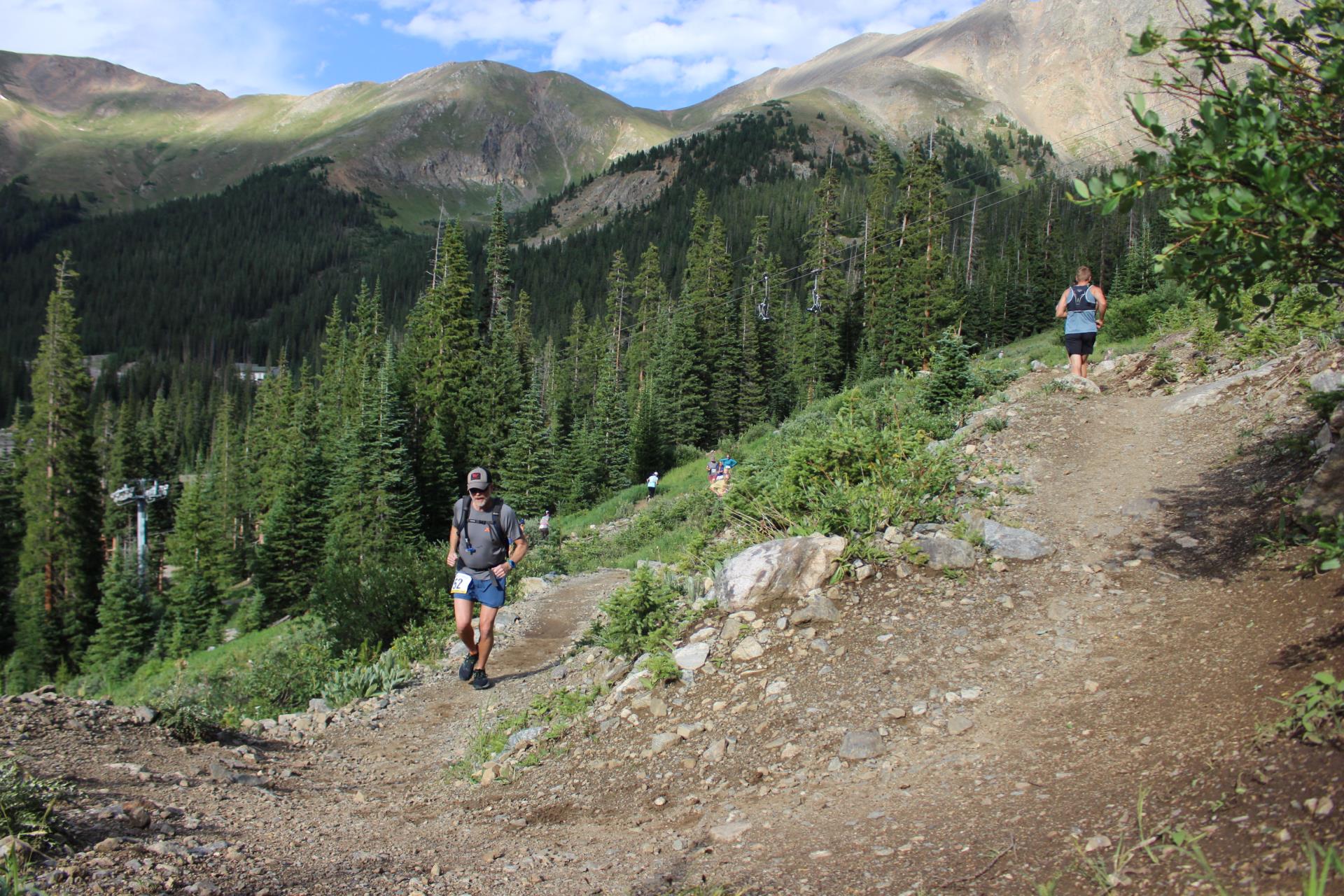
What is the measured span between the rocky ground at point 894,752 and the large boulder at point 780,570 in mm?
149

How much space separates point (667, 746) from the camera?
5.56 metres

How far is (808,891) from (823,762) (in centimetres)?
143

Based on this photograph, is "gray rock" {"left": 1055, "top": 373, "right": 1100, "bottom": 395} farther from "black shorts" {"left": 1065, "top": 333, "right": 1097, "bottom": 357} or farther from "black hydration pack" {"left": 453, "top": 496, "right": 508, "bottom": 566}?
"black hydration pack" {"left": 453, "top": 496, "right": 508, "bottom": 566}

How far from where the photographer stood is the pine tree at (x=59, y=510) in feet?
132

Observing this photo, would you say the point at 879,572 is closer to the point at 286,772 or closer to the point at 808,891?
the point at 808,891

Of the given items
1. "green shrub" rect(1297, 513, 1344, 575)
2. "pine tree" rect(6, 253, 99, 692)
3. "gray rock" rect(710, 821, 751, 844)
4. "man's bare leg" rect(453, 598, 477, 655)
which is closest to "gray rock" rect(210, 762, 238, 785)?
"man's bare leg" rect(453, 598, 477, 655)

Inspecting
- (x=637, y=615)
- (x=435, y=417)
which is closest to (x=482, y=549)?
(x=637, y=615)

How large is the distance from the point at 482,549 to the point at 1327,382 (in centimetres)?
923

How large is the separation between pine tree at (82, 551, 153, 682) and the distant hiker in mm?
42294

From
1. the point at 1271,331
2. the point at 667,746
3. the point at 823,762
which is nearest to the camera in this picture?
the point at 823,762

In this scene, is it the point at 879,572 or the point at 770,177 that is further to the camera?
the point at 770,177

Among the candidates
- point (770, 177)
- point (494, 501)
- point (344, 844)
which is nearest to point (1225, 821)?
point (344, 844)

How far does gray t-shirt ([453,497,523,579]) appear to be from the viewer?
26.3 ft

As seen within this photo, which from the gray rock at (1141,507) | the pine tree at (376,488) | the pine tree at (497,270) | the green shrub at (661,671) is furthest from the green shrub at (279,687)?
the pine tree at (497,270)
